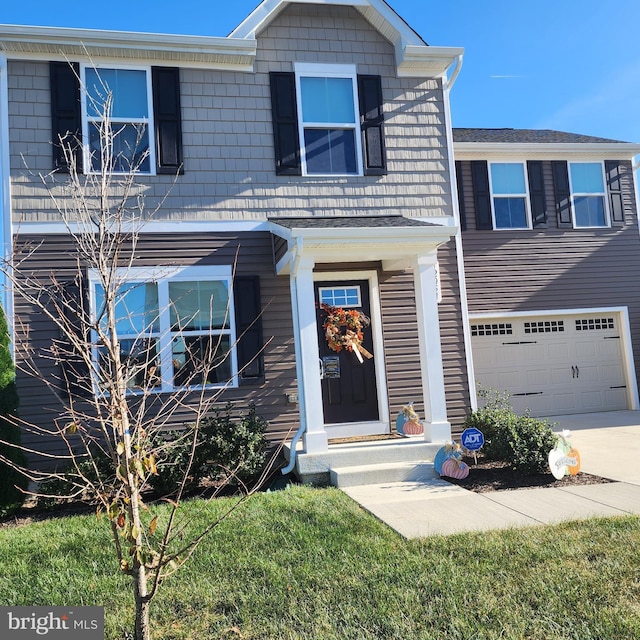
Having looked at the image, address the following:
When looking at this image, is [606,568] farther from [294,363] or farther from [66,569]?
[294,363]

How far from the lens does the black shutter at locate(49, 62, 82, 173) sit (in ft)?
24.7

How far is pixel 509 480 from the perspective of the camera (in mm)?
6621

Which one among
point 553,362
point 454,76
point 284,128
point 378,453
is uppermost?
point 454,76

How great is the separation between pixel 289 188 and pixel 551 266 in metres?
5.83

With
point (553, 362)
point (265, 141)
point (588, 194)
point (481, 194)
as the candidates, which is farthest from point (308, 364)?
point (588, 194)

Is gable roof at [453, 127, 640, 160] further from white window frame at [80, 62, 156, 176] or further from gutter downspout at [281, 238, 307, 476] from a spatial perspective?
white window frame at [80, 62, 156, 176]

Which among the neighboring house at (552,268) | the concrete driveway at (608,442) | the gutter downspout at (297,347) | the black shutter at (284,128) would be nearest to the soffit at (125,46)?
the black shutter at (284,128)

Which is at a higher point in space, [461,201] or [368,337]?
[461,201]

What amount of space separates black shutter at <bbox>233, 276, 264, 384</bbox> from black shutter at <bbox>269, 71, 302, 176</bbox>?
5.33 ft

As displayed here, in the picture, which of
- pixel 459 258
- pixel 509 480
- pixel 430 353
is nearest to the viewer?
pixel 509 480

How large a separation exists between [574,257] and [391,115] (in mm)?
5111

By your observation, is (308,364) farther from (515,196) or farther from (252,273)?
(515,196)

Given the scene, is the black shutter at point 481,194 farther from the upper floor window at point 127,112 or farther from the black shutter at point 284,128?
the upper floor window at point 127,112

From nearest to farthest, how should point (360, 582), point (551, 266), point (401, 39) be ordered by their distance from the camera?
point (360, 582)
point (401, 39)
point (551, 266)
